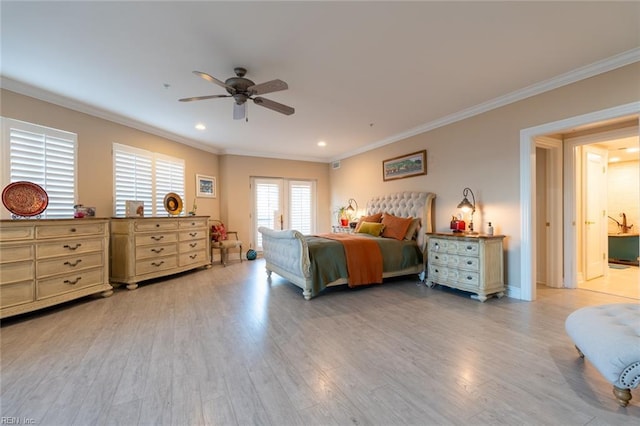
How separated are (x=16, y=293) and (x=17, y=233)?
62 centimetres

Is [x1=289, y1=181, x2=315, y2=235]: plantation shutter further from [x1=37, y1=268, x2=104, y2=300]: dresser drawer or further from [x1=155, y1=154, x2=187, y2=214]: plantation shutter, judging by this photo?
[x1=37, y1=268, x2=104, y2=300]: dresser drawer

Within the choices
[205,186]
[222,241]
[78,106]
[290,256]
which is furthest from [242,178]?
[290,256]

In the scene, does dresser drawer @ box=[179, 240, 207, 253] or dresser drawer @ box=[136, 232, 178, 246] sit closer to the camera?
dresser drawer @ box=[136, 232, 178, 246]

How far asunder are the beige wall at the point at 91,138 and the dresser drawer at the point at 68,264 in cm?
80

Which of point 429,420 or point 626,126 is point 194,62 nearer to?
point 429,420

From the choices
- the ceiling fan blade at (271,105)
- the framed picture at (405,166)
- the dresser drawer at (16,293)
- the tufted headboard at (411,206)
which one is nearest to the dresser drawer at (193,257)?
the dresser drawer at (16,293)

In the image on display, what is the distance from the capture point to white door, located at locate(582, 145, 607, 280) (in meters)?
4.16

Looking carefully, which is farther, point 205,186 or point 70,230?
point 205,186

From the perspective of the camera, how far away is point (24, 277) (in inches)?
112

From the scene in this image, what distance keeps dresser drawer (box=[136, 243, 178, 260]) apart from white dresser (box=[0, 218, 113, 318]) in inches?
20.8

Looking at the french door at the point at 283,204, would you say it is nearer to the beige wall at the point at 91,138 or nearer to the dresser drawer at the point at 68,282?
the beige wall at the point at 91,138

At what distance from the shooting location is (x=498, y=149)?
3742 mm

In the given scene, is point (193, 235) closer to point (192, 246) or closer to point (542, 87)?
point (192, 246)

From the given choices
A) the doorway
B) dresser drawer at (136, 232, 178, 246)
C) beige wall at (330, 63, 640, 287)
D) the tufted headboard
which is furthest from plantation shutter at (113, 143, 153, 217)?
the doorway
